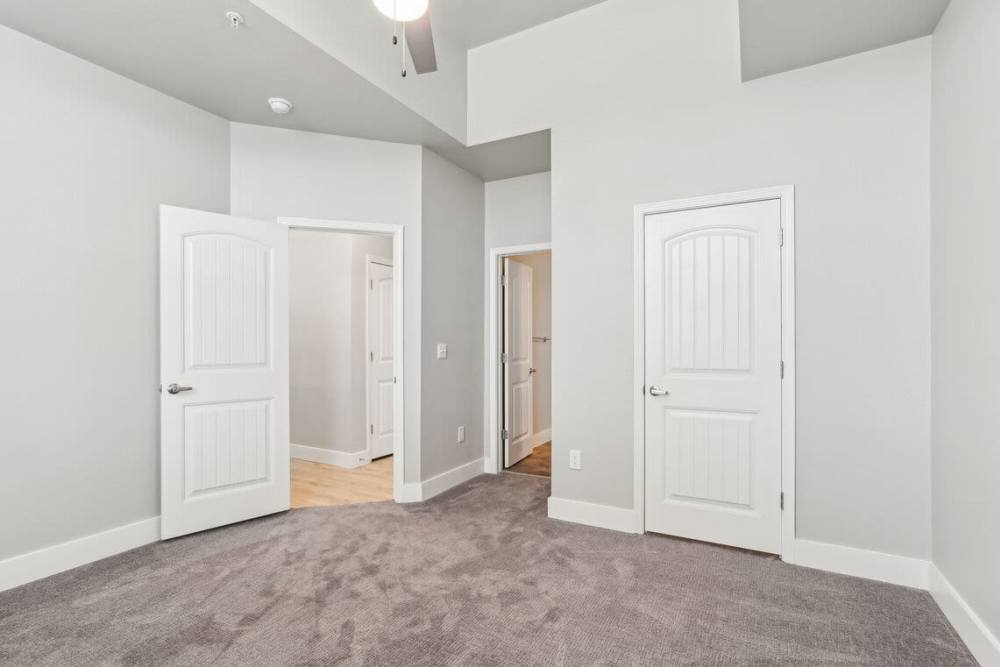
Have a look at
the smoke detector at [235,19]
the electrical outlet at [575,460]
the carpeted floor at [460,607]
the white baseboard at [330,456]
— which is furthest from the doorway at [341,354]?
the smoke detector at [235,19]

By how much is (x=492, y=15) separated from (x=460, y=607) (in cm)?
370

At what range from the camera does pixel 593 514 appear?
10.7 ft

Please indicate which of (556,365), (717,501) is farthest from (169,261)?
(717,501)

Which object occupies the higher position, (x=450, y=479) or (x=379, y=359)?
(x=379, y=359)

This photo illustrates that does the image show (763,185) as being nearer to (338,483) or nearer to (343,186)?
(343,186)

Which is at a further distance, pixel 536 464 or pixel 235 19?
pixel 536 464

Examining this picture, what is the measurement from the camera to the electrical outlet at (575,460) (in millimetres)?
3345

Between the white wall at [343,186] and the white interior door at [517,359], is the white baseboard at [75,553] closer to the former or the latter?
the white wall at [343,186]

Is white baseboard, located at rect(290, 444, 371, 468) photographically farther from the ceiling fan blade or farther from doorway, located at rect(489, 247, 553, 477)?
the ceiling fan blade

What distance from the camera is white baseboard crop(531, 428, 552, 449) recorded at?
5.49m

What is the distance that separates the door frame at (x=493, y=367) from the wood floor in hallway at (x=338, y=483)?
0.97 metres

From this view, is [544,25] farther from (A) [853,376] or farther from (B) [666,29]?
(A) [853,376]

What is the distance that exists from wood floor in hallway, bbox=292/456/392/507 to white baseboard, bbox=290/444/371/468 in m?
0.05

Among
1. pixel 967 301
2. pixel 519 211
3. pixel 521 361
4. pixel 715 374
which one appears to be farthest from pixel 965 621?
pixel 519 211
